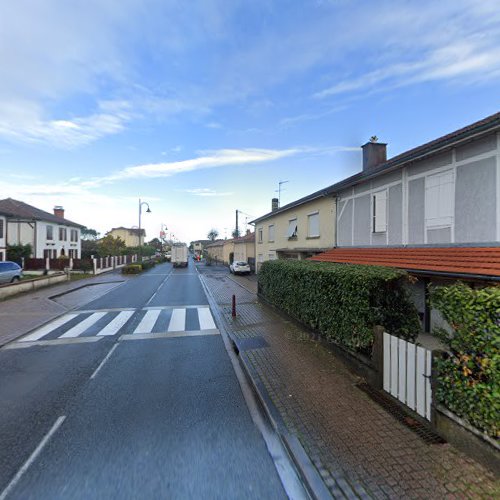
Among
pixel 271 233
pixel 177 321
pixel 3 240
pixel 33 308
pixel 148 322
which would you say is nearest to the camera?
pixel 148 322

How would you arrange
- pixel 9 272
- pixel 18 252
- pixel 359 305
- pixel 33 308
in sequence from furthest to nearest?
pixel 18 252, pixel 9 272, pixel 33 308, pixel 359 305

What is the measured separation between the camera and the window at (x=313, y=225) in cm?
1677

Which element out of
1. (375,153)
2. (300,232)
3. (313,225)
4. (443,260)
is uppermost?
(375,153)

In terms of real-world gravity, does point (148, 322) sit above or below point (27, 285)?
below

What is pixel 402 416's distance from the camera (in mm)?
4477

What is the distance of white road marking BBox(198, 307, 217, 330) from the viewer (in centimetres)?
1045

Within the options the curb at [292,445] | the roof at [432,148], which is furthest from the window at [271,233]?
the curb at [292,445]

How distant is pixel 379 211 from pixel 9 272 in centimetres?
2114

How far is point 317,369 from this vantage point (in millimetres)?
6367

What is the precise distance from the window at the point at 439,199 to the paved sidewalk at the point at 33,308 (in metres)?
13.2

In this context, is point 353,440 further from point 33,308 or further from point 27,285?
point 27,285

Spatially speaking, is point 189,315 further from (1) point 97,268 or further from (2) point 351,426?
(1) point 97,268

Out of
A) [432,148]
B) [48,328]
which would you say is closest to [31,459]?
[48,328]

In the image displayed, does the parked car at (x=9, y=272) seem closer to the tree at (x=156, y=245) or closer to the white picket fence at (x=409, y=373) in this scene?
the white picket fence at (x=409, y=373)
